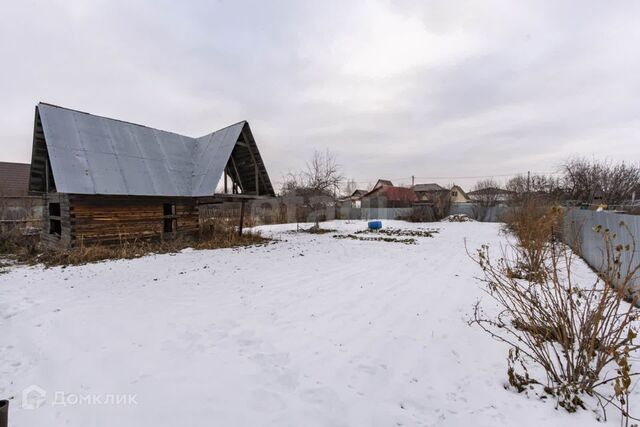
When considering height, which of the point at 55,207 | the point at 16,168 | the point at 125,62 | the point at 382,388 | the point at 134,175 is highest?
the point at 125,62

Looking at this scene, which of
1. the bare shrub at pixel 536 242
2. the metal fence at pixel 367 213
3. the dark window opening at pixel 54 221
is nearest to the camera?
the bare shrub at pixel 536 242

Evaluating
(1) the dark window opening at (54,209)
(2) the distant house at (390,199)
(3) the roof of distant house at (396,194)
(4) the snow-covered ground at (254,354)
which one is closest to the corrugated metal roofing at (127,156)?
(1) the dark window opening at (54,209)

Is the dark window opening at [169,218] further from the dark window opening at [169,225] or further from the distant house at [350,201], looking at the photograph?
the distant house at [350,201]

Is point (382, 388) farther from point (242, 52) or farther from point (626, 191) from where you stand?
point (626, 191)

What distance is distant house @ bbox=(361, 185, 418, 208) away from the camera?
3375 cm

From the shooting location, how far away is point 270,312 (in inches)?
170

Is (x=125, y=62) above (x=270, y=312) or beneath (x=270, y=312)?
above

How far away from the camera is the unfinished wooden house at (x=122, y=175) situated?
9.11 m

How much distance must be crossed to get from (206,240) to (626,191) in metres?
22.7

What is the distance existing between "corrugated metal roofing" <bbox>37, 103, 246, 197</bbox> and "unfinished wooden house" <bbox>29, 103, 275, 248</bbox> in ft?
0.09

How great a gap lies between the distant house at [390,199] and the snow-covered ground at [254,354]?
1117 inches

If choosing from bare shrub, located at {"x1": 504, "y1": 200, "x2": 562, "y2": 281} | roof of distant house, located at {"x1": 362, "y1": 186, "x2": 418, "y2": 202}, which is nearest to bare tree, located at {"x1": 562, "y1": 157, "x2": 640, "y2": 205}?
bare shrub, located at {"x1": 504, "y1": 200, "x2": 562, "y2": 281}

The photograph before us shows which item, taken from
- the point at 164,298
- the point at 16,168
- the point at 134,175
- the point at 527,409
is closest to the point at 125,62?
the point at 134,175

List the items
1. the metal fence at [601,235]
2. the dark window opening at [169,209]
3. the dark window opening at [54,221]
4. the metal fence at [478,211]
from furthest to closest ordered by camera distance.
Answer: the metal fence at [478,211] → the dark window opening at [169,209] → the dark window opening at [54,221] → the metal fence at [601,235]
